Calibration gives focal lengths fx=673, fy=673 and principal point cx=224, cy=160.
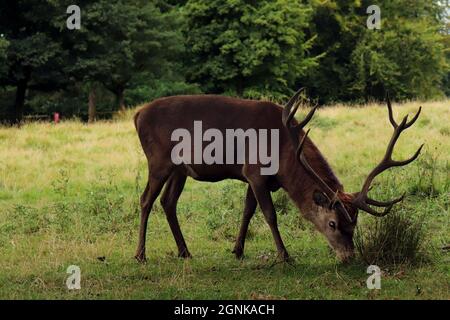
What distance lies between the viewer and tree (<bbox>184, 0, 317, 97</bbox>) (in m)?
33.2

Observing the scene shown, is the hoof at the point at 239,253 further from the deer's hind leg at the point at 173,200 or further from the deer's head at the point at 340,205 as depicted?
the deer's head at the point at 340,205

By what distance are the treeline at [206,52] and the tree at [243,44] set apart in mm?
61

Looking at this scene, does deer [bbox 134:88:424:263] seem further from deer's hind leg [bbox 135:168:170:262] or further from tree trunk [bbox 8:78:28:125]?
tree trunk [bbox 8:78:28:125]

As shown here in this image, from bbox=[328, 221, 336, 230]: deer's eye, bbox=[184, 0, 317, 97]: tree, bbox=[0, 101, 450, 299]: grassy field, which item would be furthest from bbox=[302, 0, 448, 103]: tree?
bbox=[328, 221, 336, 230]: deer's eye

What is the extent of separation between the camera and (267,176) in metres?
7.10

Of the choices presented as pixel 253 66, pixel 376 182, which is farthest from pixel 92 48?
pixel 376 182

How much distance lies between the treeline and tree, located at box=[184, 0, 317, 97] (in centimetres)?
6

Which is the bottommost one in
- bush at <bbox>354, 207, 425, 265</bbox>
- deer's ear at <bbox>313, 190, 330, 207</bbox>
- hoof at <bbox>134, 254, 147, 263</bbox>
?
hoof at <bbox>134, 254, 147, 263</bbox>

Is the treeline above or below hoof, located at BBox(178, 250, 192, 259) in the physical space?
above

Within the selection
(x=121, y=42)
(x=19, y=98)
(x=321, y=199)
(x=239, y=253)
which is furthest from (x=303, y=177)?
(x=19, y=98)

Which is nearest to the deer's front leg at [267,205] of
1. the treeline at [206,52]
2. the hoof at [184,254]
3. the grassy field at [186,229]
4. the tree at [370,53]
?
the grassy field at [186,229]

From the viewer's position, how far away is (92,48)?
1085 inches

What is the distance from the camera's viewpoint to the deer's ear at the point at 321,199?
659cm

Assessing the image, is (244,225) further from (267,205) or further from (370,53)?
(370,53)
